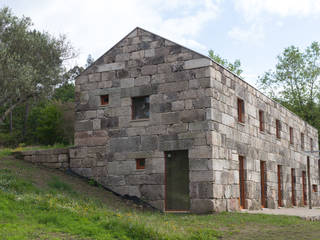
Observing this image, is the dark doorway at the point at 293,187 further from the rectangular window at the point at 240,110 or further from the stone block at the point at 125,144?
the stone block at the point at 125,144

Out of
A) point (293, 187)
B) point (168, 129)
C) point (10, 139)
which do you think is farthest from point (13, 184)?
point (10, 139)

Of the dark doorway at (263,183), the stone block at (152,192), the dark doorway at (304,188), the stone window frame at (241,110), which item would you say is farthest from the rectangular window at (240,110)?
the dark doorway at (304,188)

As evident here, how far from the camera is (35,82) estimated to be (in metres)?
17.4

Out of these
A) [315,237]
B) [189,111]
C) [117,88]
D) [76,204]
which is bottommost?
[315,237]

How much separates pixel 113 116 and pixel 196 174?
158 inches

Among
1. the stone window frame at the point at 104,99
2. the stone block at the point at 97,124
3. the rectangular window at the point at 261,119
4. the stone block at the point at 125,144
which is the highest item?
the stone window frame at the point at 104,99

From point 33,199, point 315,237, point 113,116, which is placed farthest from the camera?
point 113,116

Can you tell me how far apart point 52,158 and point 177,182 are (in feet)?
17.4

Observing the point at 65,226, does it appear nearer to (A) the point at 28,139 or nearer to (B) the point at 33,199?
(B) the point at 33,199

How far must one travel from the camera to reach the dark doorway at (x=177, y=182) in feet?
47.0

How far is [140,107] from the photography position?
15695 mm

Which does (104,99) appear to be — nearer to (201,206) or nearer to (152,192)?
(152,192)

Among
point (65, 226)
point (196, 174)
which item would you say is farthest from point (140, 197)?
point (65, 226)

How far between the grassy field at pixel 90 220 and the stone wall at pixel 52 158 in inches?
70.6
